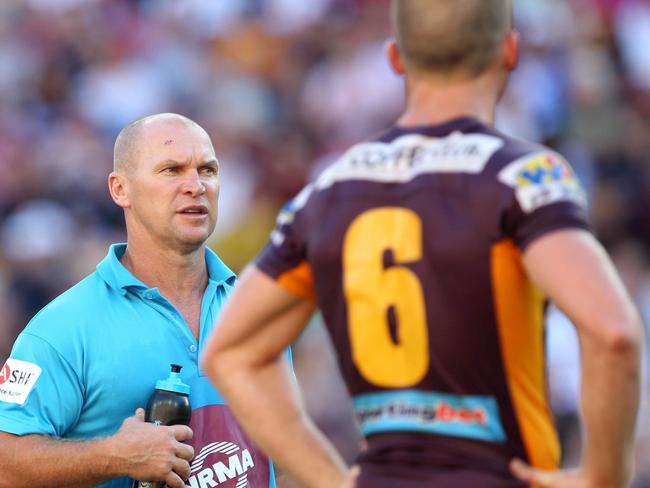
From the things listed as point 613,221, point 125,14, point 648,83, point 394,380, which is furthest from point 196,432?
point 125,14

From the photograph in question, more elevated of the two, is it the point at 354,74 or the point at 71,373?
the point at 354,74

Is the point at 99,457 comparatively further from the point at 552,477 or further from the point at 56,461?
the point at 552,477

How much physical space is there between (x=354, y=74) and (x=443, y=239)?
851 centimetres

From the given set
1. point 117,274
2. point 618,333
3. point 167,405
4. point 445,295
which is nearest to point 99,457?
point 167,405

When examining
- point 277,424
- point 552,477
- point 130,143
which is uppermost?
point 130,143

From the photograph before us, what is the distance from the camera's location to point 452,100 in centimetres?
301

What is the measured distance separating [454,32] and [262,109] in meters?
9.07

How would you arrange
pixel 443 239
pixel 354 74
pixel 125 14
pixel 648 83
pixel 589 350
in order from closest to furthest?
pixel 589 350 → pixel 443 239 → pixel 648 83 → pixel 354 74 → pixel 125 14

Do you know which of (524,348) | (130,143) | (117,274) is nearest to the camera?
(524,348)

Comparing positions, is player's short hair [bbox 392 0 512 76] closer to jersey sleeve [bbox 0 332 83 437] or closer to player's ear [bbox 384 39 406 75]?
player's ear [bbox 384 39 406 75]

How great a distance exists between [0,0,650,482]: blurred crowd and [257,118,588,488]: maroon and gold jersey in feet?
18.6

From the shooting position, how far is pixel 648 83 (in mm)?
10273

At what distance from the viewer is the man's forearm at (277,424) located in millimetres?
3066

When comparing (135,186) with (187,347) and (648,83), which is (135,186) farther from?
(648,83)
